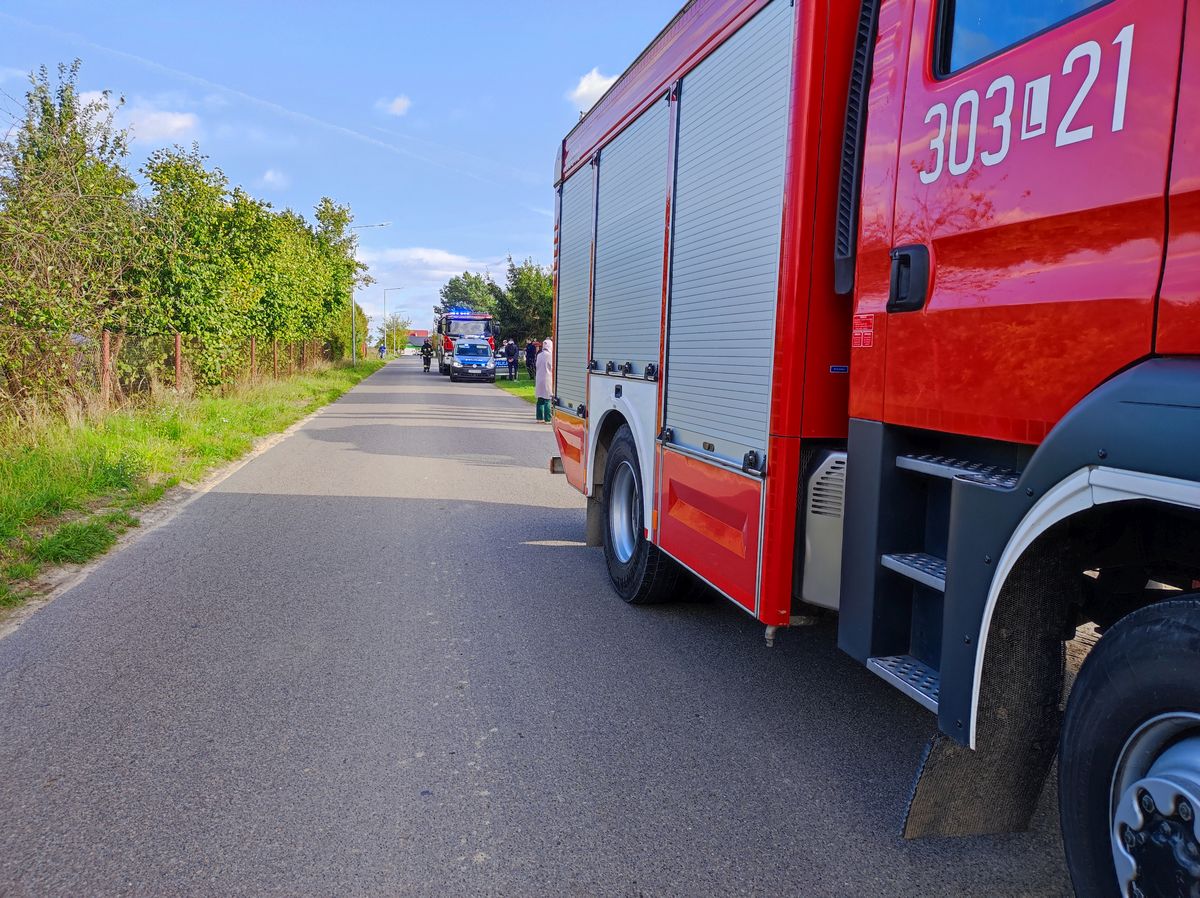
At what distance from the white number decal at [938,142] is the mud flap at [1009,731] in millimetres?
1143

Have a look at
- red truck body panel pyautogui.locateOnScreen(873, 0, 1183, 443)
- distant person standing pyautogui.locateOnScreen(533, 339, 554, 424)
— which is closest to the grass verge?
distant person standing pyautogui.locateOnScreen(533, 339, 554, 424)

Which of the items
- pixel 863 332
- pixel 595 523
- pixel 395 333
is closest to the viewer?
pixel 863 332

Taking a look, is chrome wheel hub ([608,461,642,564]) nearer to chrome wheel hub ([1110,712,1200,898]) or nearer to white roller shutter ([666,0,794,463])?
white roller shutter ([666,0,794,463])

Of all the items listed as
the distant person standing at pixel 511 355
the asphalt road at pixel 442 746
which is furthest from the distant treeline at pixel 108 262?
the distant person standing at pixel 511 355

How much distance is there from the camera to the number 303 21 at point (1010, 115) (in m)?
2.04

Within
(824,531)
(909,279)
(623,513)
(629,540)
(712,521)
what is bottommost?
(629,540)

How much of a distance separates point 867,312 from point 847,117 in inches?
30.1

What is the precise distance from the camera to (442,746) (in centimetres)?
362

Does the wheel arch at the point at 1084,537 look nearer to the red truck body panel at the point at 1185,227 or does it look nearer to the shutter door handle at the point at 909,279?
the red truck body panel at the point at 1185,227

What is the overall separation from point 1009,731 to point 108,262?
1287 cm

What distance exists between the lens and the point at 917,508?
9.48 ft

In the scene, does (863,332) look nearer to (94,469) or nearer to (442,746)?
(442,746)

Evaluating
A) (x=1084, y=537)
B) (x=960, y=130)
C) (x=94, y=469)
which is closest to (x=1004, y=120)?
(x=960, y=130)

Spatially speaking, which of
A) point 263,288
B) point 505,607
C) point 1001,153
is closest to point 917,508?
point 1001,153
